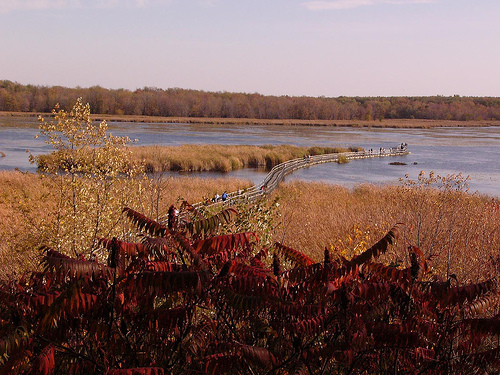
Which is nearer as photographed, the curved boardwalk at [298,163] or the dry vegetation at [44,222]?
the dry vegetation at [44,222]

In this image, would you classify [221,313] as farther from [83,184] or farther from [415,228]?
[415,228]

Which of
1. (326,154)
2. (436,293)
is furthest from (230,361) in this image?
(326,154)

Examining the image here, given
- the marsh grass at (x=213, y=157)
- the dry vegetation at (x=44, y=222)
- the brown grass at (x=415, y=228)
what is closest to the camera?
the brown grass at (x=415, y=228)

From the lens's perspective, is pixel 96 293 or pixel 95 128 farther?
pixel 95 128

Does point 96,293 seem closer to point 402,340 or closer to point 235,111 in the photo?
point 402,340

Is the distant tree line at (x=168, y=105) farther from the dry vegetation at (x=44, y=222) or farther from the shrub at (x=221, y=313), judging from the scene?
the shrub at (x=221, y=313)

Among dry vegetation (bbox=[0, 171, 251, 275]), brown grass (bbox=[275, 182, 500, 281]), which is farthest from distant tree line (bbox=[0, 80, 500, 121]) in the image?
dry vegetation (bbox=[0, 171, 251, 275])

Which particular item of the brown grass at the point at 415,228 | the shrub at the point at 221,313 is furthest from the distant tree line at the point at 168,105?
the shrub at the point at 221,313

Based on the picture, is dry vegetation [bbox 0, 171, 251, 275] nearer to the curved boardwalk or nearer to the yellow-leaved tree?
the yellow-leaved tree

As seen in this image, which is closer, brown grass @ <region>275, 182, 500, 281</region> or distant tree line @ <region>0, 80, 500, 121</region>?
brown grass @ <region>275, 182, 500, 281</region>

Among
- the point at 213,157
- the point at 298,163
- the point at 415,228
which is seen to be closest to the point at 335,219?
the point at 415,228

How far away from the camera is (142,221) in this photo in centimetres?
432

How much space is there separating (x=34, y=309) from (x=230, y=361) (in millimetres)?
1372

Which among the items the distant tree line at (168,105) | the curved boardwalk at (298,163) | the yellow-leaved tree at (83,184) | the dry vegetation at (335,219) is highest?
the distant tree line at (168,105)
